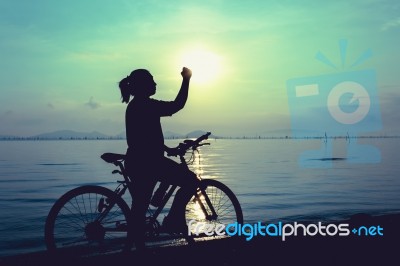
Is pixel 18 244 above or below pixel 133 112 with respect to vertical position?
below

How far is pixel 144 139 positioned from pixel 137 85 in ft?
2.39

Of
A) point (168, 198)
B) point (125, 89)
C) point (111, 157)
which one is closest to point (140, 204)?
point (168, 198)

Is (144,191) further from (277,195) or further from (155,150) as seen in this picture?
(277,195)

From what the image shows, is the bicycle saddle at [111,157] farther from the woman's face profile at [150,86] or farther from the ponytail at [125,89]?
the woman's face profile at [150,86]

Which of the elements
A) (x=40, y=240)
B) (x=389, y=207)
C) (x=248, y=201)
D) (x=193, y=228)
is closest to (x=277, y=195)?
(x=248, y=201)

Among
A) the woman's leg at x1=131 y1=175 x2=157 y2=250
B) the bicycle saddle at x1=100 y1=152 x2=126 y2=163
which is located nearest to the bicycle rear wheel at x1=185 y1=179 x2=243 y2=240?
the woman's leg at x1=131 y1=175 x2=157 y2=250

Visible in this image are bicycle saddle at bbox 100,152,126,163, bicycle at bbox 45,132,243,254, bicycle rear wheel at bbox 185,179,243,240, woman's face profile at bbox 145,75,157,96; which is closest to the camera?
bicycle at bbox 45,132,243,254

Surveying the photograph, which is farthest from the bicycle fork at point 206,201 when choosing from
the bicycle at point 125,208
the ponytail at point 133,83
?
the ponytail at point 133,83

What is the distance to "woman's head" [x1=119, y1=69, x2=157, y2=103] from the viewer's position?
536 cm

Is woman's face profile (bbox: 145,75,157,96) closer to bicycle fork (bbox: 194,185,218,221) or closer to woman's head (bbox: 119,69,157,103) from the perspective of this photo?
woman's head (bbox: 119,69,157,103)

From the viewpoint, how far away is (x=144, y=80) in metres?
5.37

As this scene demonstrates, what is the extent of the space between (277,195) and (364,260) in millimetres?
17711

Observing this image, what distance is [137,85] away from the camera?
5359 mm

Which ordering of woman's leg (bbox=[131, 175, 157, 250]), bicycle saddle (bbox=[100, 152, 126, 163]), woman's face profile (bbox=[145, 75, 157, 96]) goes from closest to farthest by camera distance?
bicycle saddle (bbox=[100, 152, 126, 163]) < woman's leg (bbox=[131, 175, 157, 250]) < woman's face profile (bbox=[145, 75, 157, 96])
